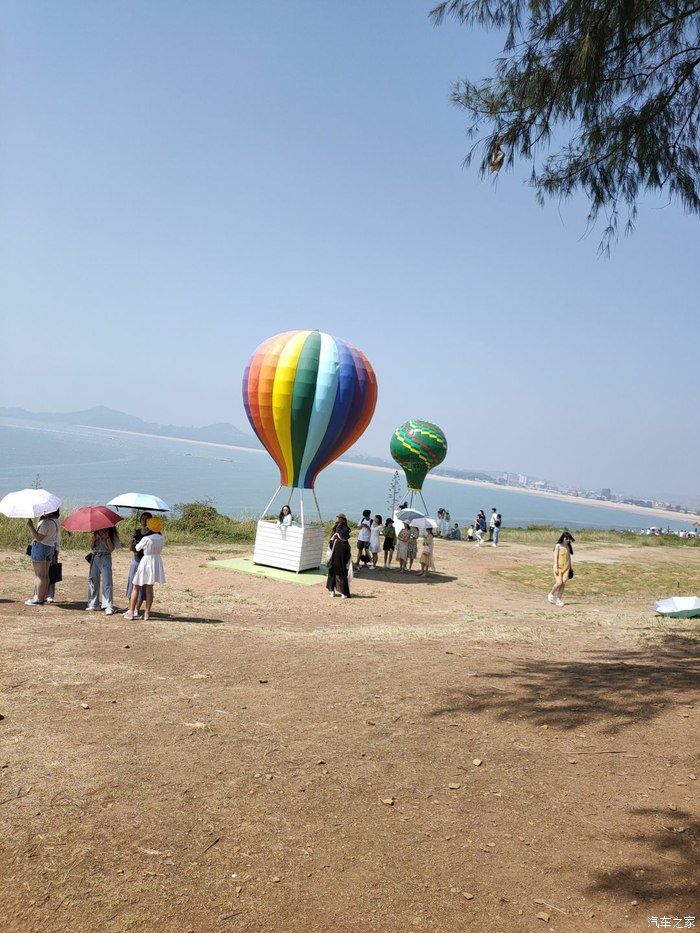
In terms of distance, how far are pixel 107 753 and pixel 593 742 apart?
450 cm

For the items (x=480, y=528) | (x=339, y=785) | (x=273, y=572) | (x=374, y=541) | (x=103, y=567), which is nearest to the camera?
(x=339, y=785)

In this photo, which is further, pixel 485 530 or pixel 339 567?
Result: pixel 485 530

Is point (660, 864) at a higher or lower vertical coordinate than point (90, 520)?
lower

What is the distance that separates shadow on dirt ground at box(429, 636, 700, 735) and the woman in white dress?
6039 millimetres

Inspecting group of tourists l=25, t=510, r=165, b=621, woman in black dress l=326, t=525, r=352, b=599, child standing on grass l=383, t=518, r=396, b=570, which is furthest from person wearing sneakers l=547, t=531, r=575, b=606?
group of tourists l=25, t=510, r=165, b=621

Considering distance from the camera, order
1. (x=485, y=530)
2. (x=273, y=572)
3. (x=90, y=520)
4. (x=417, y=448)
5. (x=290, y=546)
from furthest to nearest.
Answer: (x=417, y=448)
(x=485, y=530)
(x=290, y=546)
(x=273, y=572)
(x=90, y=520)

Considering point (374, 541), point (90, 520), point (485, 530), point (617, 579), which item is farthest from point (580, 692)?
point (485, 530)

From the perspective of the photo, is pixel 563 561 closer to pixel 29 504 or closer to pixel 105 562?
pixel 105 562

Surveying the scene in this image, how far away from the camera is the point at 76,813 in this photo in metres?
4.52

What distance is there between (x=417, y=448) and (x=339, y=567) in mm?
19043

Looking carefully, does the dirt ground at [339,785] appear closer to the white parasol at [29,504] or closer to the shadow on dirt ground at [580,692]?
the shadow on dirt ground at [580,692]

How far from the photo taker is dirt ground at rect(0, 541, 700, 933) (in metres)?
3.74

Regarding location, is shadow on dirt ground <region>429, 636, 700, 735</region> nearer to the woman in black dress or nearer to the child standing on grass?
the woman in black dress

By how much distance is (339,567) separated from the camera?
15.4m
